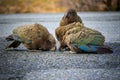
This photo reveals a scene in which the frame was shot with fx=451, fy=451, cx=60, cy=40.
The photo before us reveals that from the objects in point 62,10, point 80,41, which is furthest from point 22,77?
point 62,10

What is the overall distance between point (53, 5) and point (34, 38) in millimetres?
9327

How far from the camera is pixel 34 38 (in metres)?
7.32

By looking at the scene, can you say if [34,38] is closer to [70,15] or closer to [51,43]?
[51,43]

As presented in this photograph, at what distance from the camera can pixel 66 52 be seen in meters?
7.34

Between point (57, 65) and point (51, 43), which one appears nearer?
point (57, 65)

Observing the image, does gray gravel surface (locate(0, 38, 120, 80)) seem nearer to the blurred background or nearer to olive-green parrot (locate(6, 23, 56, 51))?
olive-green parrot (locate(6, 23, 56, 51))

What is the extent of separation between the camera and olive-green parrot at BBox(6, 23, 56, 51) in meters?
7.34

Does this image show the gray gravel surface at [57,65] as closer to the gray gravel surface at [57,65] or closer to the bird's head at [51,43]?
the gray gravel surface at [57,65]

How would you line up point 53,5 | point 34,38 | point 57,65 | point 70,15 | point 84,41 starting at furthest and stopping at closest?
point 53,5 → point 70,15 → point 34,38 → point 84,41 → point 57,65

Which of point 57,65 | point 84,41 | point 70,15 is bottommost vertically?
point 57,65

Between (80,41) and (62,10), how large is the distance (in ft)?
30.9

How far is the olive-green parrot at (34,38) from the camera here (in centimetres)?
734

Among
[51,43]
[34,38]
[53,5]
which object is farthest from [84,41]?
[53,5]

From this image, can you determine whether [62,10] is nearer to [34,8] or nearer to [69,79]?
[34,8]
